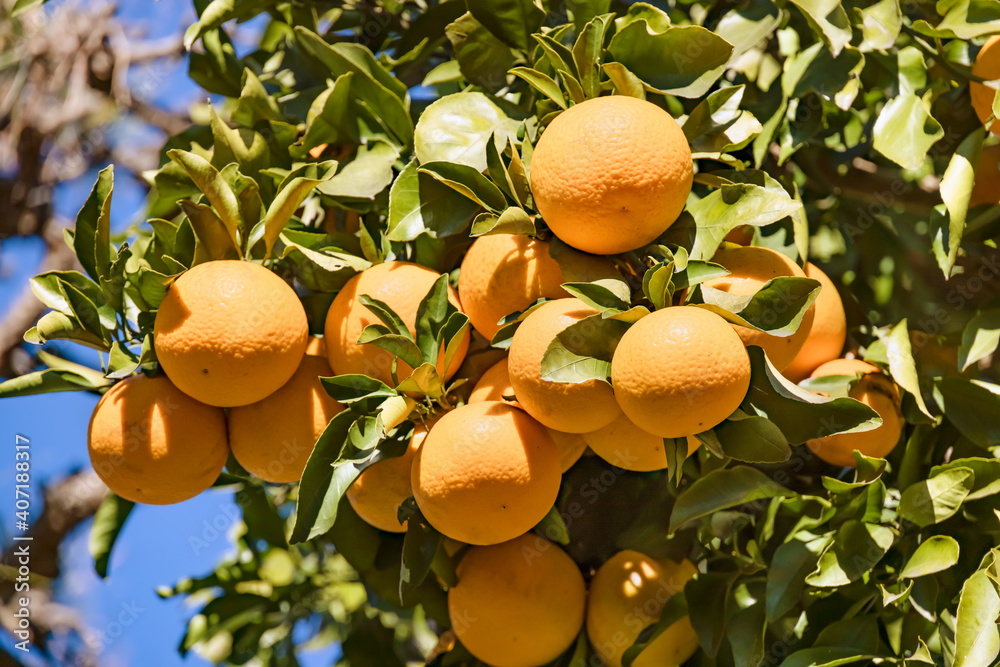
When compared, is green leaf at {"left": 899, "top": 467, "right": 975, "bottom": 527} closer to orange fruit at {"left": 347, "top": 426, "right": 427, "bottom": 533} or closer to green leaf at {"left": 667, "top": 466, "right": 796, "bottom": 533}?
green leaf at {"left": 667, "top": 466, "right": 796, "bottom": 533}

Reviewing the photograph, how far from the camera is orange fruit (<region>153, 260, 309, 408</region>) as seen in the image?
108cm

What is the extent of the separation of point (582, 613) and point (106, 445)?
73 centimetres

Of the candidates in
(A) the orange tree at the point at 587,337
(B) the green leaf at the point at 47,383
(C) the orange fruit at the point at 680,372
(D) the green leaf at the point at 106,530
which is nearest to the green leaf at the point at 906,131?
(A) the orange tree at the point at 587,337

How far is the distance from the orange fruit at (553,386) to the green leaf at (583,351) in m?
0.02

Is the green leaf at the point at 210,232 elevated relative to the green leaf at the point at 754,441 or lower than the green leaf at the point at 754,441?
elevated

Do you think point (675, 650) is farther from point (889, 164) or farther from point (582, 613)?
point (889, 164)

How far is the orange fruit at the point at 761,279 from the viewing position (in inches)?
41.8

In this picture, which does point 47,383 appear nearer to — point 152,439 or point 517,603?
point 152,439

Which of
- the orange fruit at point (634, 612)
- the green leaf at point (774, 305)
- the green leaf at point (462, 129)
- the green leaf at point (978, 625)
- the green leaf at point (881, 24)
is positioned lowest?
the orange fruit at point (634, 612)

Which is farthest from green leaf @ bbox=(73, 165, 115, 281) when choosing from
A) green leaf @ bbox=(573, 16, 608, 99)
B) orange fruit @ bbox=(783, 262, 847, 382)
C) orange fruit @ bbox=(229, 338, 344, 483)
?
orange fruit @ bbox=(783, 262, 847, 382)

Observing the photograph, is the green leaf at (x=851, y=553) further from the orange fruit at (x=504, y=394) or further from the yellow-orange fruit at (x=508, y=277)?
the yellow-orange fruit at (x=508, y=277)

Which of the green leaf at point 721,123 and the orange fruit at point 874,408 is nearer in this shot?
the green leaf at point 721,123

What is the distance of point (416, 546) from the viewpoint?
1173mm

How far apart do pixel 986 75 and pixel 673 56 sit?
518mm
